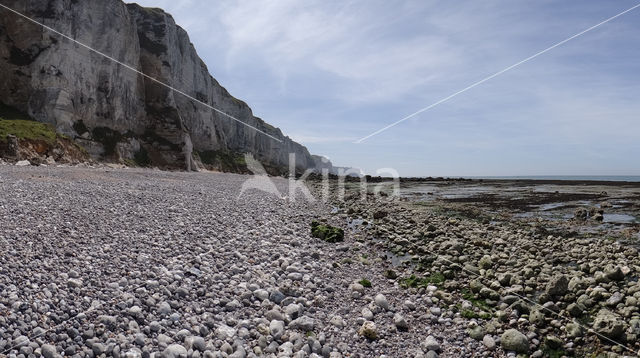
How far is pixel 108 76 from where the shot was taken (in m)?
63.8

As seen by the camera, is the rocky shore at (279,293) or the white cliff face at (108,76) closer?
the rocky shore at (279,293)

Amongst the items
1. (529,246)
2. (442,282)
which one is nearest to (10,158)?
(442,282)

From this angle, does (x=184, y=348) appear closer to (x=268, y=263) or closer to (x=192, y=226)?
(x=268, y=263)

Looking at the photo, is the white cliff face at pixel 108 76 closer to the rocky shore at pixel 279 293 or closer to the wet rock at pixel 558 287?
the rocky shore at pixel 279 293

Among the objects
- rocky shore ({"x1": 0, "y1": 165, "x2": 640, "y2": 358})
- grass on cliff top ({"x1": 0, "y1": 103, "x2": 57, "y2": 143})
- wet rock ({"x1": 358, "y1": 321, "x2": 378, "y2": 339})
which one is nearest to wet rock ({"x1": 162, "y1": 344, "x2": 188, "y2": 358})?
rocky shore ({"x1": 0, "y1": 165, "x2": 640, "y2": 358})

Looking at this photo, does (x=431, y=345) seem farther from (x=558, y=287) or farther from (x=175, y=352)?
(x=175, y=352)

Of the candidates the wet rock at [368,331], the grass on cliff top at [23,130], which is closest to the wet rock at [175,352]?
the wet rock at [368,331]

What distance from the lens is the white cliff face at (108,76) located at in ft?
170

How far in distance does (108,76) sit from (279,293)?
70045 mm

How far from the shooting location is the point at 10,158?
32.8 meters

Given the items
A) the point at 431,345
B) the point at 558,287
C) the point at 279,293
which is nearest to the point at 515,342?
the point at 431,345

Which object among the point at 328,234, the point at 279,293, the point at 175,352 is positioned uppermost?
the point at 328,234

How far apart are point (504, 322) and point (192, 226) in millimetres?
10622

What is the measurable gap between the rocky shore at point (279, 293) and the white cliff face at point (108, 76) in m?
50.6
